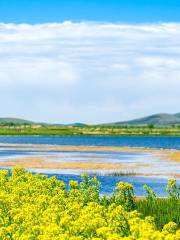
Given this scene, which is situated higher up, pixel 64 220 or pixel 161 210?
pixel 64 220

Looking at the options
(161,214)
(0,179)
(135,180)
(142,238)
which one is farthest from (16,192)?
(135,180)

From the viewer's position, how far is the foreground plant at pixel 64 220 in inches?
800

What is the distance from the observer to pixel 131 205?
1304 inches

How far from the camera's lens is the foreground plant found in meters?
20.3

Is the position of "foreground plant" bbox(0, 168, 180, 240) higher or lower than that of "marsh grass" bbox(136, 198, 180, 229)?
higher

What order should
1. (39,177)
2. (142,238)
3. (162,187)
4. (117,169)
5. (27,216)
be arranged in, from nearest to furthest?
1. (142,238)
2. (27,216)
3. (39,177)
4. (162,187)
5. (117,169)

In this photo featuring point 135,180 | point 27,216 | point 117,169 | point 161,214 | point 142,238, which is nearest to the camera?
point 142,238

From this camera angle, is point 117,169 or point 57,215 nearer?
point 57,215

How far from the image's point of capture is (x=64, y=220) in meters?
22.2

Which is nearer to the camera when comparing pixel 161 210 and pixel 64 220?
pixel 64 220

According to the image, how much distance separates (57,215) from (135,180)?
37.6m

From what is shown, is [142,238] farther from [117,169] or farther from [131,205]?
[117,169]

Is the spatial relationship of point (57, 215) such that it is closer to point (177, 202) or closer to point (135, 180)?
point (177, 202)

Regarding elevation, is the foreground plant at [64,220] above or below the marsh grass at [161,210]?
above
